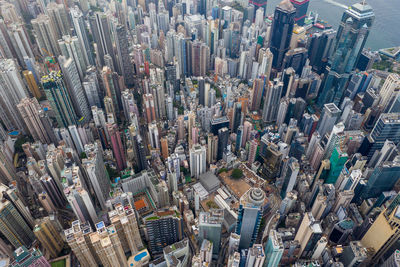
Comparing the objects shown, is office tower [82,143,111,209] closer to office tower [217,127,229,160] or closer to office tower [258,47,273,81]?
office tower [217,127,229,160]

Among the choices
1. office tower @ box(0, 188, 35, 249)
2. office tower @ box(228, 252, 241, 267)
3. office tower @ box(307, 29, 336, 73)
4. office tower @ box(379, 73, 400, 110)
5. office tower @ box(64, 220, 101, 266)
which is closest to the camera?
office tower @ box(64, 220, 101, 266)

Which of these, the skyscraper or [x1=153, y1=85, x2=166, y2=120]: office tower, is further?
[x1=153, y1=85, x2=166, y2=120]: office tower

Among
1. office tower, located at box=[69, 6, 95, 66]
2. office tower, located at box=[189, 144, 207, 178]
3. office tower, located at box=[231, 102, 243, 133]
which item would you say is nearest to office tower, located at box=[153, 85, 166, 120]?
office tower, located at box=[231, 102, 243, 133]

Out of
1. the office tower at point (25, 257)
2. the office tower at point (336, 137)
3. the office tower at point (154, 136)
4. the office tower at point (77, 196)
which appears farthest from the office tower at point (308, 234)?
the office tower at point (25, 257)

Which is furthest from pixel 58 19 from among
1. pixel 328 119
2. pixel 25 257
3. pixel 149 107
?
pixel 328 119

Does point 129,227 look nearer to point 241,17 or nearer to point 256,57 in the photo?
point 256,57

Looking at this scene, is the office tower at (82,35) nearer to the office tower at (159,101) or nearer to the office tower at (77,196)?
the office tower at (159,101)

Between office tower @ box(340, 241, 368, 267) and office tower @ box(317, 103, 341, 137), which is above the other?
office tower @ box(317, 103, 341, 137)

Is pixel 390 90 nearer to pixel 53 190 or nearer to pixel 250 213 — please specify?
pixel 250 213
